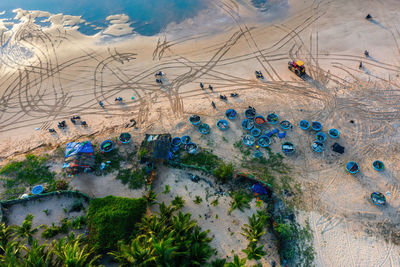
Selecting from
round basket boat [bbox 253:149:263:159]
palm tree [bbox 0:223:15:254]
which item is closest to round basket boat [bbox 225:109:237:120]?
round basket boat [bbox 253:149:263:159]

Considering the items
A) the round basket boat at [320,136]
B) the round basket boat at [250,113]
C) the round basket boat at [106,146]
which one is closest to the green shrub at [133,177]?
the round basket boat at [106,146]

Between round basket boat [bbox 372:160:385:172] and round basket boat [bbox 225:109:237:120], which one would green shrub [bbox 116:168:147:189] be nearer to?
round basket boat [bbox 225:109:237:120]

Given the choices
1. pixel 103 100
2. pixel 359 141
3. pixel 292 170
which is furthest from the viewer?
pixel 103 100

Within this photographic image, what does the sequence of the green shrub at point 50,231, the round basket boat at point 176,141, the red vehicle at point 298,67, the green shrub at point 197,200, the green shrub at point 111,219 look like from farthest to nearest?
the red vehicle at point 298,67 → the round basket boat at point 176,141 → the green shrub at point 197,200 → the green shrub at point 50,231 → the green shrub at point 111,219

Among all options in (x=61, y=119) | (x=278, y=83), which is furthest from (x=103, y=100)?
(x=278, y=83)

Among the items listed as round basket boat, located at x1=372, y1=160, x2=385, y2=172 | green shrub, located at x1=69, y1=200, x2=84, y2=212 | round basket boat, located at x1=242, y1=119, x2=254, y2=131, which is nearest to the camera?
green shrub, located at x1=69, y1=200, x2=84, y2=212

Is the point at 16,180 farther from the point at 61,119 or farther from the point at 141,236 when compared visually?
the point at 141,236

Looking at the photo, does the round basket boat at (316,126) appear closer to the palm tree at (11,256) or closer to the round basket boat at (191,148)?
the round basket boat at (191,148)
